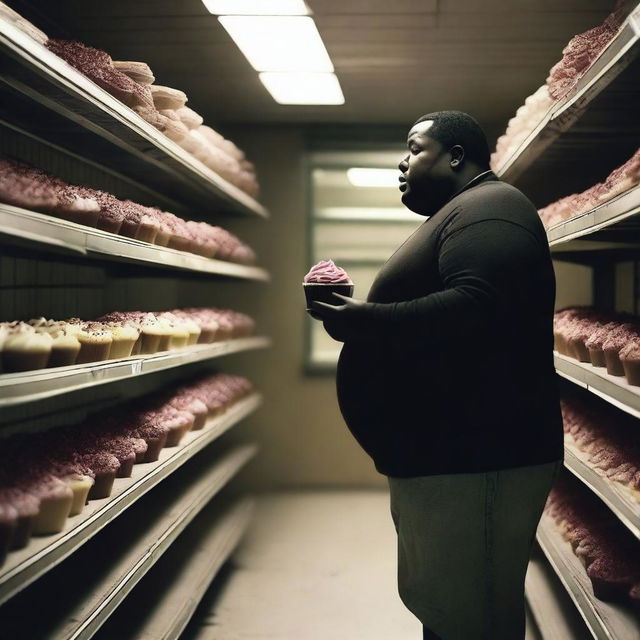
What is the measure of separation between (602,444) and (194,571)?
1984 mm

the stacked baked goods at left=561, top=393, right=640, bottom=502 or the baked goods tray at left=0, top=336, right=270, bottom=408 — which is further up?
the baked goods tray at left=0, top=336, right=270, bottom=408

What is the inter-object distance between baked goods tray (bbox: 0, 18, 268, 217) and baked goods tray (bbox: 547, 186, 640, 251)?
1595 mm

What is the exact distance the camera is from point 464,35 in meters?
3.91

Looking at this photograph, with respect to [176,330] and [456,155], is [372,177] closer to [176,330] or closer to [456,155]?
[176,330]

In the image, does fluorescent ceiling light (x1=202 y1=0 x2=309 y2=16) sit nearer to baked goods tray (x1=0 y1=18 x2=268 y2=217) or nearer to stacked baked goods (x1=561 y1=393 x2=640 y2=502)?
baked goods tray (x1=0 y1=18 x2=268 y2=217)

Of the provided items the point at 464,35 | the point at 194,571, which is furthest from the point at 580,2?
the point at 194,571

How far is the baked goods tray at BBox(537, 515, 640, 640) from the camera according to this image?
2.40 m

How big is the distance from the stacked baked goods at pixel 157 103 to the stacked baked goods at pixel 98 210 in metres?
0.38

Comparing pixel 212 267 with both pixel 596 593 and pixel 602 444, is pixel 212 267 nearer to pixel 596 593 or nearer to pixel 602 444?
pixel 602 444

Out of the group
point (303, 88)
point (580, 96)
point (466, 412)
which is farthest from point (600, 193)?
point (303, 88)

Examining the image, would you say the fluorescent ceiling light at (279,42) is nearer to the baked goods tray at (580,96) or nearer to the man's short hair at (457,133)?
the baked goods tray at (580,96)

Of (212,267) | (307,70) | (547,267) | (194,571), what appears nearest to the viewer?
(547,267)

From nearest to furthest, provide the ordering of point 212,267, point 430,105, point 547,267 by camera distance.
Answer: point 547,267
point 212,267
point 430,105

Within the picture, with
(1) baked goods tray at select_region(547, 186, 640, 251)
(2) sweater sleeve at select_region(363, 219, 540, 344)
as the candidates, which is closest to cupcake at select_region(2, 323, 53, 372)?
(2) sweater sleeve at select_region(363, 219, 540, 344)
